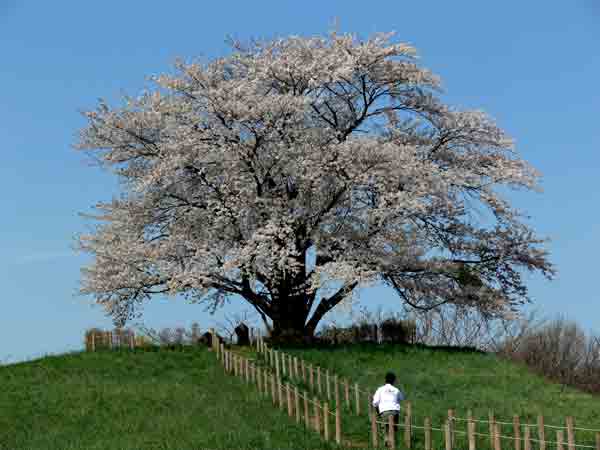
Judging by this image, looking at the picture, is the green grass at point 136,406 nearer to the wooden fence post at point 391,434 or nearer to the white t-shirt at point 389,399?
the wooden fence post at point 391,434

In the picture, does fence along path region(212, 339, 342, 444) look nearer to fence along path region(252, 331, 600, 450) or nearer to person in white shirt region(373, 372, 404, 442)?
fence along path region(252, 331, 600, 450)

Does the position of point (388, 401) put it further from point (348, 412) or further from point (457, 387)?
point (457, 387)

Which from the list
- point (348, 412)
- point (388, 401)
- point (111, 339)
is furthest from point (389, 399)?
point (111, 339)

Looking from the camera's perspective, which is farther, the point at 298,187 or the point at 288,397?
the point at 298,187

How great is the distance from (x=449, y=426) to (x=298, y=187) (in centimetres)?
1929

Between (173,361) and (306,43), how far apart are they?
555 inches

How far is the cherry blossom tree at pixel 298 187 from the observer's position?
1465 inches

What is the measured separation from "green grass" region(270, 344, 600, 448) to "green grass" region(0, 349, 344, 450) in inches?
116

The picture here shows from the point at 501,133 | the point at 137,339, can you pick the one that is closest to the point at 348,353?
the point at 137,339

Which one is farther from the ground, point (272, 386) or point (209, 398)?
point (272, 386)

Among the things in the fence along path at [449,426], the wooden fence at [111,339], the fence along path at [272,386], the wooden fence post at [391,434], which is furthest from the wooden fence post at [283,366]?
the wooden fence post at [391,434]

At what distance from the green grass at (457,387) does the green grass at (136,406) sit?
2.94m

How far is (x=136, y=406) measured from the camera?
2773 centimetres

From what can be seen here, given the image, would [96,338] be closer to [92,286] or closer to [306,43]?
[92,286]
